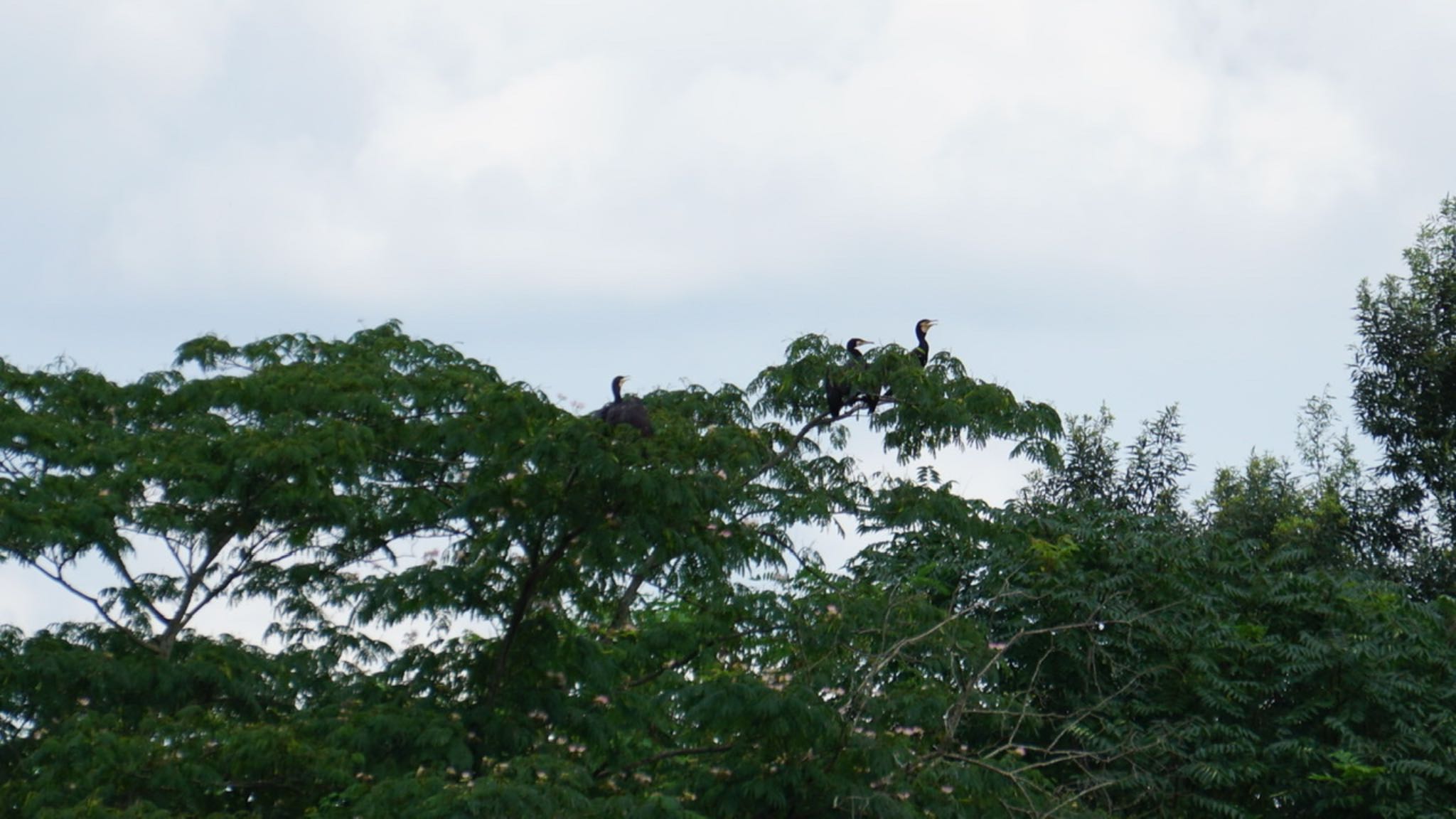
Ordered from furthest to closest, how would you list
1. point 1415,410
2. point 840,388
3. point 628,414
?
1. point 1415,410
2. point 840,388
3. point 628,414

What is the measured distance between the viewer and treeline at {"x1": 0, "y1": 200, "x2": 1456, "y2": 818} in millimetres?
9633

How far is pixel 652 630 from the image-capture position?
11.5 m

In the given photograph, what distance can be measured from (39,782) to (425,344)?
6114mm

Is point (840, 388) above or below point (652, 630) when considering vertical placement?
above

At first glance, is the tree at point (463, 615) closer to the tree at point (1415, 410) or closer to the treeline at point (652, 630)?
the treeline at point (652, 630)

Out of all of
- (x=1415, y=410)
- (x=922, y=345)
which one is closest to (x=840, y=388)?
(x=922, y=345)

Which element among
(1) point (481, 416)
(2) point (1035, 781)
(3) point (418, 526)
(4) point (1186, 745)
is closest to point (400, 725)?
(1) point (481, 416)

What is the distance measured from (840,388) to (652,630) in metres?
3.67

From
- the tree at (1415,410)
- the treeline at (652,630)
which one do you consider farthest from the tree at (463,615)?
the tree at (1415,410)

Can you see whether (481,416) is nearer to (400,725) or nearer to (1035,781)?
(400,725)

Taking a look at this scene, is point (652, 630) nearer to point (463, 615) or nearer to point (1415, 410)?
point (463, 615)

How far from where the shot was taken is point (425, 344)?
15.2m

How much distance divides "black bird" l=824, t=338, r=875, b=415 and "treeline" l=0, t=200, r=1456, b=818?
57mm

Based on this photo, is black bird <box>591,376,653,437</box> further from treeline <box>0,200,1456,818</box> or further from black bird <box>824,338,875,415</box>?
black bird <box>824,338,875,415</box>
